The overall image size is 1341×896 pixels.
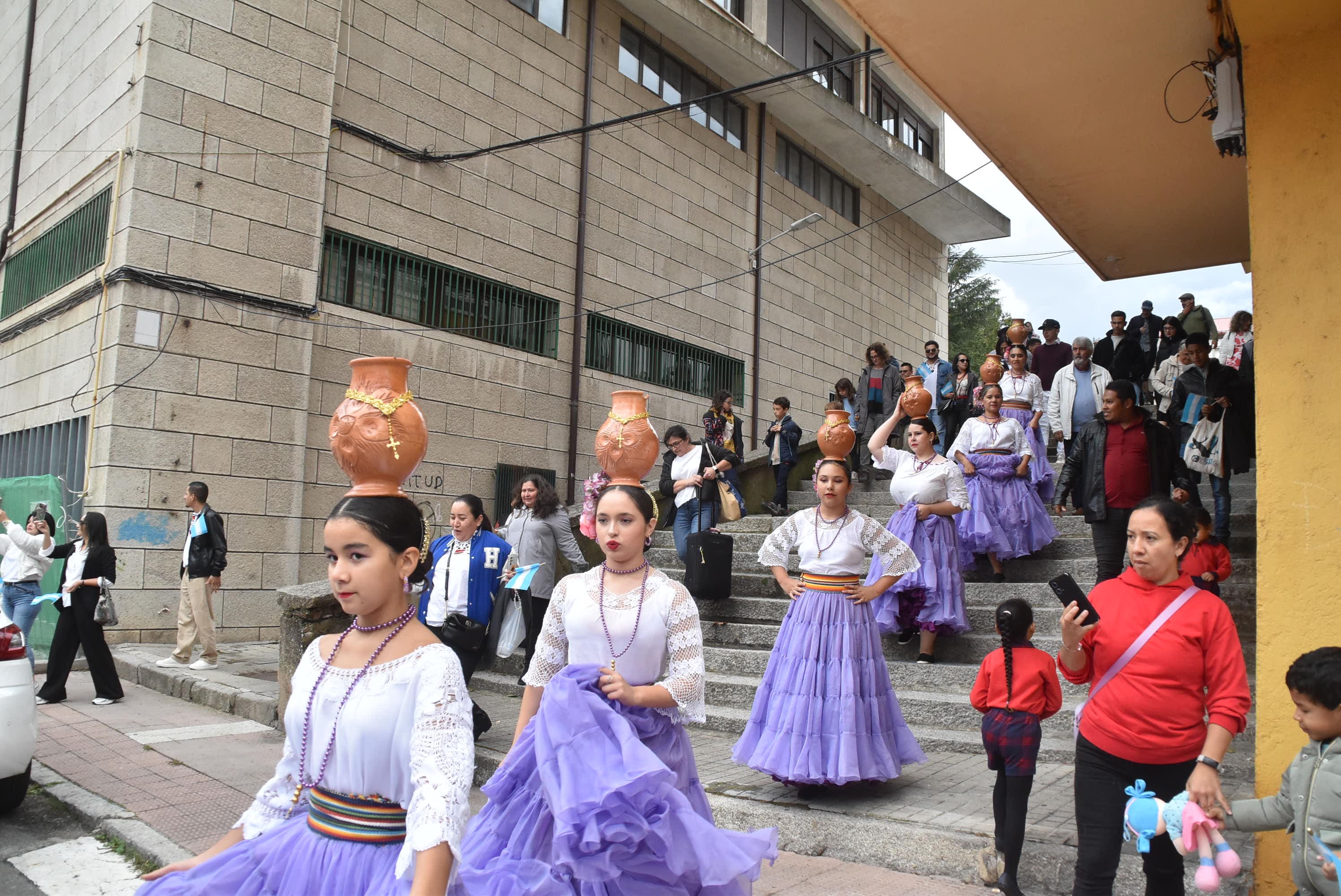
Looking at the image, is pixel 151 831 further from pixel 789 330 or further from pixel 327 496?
pixel 789 330

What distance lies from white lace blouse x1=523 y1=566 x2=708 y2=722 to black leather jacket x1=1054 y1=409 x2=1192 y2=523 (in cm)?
442

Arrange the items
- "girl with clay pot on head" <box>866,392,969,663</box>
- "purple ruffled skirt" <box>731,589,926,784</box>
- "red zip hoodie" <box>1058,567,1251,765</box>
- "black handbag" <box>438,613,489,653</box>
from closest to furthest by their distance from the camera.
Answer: "red zip hoodie" <box>1058,567,1251,765</box>
"purple ruffled skirt" <box>731,589,926,784</box>
"black handbag" <box>438,613,489,653</box>
"girl with clay pot on head" <box>866,392,969,663</box>

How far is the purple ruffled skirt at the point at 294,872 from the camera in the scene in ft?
7.18

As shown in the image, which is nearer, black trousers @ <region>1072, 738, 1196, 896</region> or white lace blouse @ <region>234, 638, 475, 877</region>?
white lace blouse @ <region>234, 638, 475, 877</region>

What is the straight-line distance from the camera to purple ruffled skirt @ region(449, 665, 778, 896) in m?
3.03

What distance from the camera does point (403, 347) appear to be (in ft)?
41.3

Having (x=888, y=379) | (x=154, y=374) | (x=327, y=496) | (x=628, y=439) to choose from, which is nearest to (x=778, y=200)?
(x=888, y=379)

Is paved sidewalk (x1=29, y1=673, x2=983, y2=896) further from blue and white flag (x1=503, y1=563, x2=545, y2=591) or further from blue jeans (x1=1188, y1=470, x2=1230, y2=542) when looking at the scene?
blue jeans (x1=1188, y1=470, x2=1230, y2=542)

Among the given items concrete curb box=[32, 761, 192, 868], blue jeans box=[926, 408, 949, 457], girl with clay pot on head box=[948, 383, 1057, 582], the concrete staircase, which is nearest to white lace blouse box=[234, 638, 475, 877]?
concrete curb box=[32, 761, 192, 868]

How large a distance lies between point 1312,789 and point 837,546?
2907mm

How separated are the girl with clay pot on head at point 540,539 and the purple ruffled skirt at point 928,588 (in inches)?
103

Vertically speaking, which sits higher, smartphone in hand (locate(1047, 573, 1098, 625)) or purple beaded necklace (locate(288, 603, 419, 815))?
smartphone in hand (locate(1047, 573, 1098, 625))

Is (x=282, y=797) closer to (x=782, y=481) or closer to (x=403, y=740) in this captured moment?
(x=403, y=740)

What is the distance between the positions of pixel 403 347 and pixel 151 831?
8.32 m
